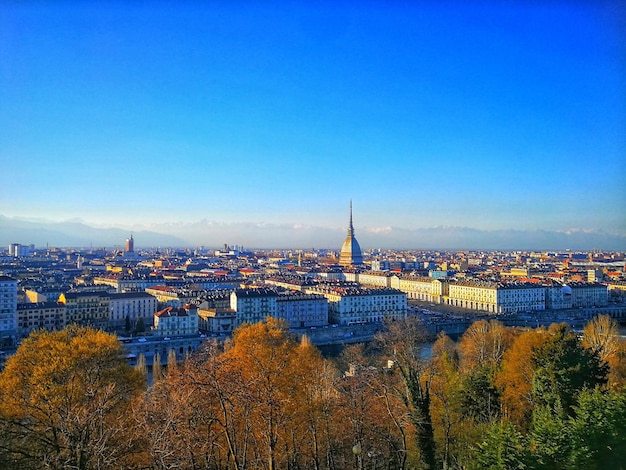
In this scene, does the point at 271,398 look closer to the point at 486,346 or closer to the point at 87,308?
the point at 486,346

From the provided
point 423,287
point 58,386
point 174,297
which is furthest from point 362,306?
point 58,386

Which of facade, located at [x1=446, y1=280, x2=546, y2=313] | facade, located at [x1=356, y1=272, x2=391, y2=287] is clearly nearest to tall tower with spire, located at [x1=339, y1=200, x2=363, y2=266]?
facade, located at [x1=356, y1=272, x2=391, y2=287]

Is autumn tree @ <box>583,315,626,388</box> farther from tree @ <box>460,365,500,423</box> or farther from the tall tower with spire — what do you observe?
the tall tower with spire

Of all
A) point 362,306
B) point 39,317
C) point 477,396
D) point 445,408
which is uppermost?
point 445,408

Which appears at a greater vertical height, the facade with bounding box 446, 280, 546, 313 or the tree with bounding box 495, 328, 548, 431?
the tree with bounding box 495, 328, 548, 431

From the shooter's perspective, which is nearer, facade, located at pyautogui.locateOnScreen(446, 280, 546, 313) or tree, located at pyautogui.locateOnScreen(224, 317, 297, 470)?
tree, located at pyautogui.locateOnScreen(224, 317, 297, 470)

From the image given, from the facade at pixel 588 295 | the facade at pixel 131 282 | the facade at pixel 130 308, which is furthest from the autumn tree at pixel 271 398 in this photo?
the facade at pixel 588 295

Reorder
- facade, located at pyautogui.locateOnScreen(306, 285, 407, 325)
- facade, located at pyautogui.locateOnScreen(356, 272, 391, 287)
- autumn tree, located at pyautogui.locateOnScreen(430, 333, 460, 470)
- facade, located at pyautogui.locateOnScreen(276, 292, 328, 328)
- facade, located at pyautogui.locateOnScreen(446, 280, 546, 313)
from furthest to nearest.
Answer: facade, located at pyautogui.locateOnScreen(356, 272, 391, 287) → facade, located at pyautogui.locateOnScreen(446, 280, 546, 313) → facade, located at pyautogui.locateOnScreen(306, 285, 407, 325) → facade, located at pyautogui.locateOnScreen(276, 292, 328, 328) → autumn tree, located at pyautogui.locateOnScreen(430, 333, 460, 470)
